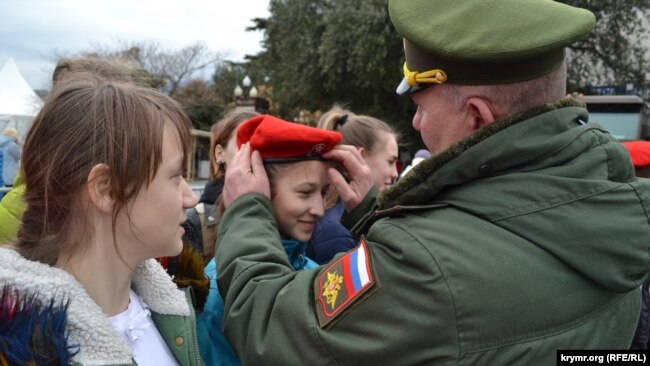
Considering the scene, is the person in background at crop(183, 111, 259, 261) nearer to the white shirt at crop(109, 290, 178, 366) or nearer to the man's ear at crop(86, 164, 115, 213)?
the white shirt at crop(109, 290, 178, 366)

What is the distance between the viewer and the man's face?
1.63 metres

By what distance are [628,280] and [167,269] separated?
58.8 inches

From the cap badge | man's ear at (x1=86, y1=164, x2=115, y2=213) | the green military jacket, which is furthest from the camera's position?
the cap badge

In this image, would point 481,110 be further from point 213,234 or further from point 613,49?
point 613,49

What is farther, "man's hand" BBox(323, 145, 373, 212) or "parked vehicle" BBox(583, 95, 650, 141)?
"parked vehicle" BBox(583, 95, 650, 141)

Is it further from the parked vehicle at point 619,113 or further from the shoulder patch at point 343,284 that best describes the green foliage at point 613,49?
the shoulder patch at point 343,284

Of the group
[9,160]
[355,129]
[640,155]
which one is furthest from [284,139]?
[9,160]

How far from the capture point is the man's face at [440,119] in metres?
1.63

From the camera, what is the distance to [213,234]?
3248mm

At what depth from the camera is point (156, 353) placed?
5.50 feet

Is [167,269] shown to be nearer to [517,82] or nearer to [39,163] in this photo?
[39,163]

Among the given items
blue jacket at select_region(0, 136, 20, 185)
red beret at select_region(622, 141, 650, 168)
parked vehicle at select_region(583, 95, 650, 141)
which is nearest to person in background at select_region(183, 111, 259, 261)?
red beret at select_region(622, 141, 650, 168)

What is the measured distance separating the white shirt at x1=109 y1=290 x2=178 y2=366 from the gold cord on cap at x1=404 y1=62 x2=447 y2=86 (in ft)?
3.57

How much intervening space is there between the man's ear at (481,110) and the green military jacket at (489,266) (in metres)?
0.08
